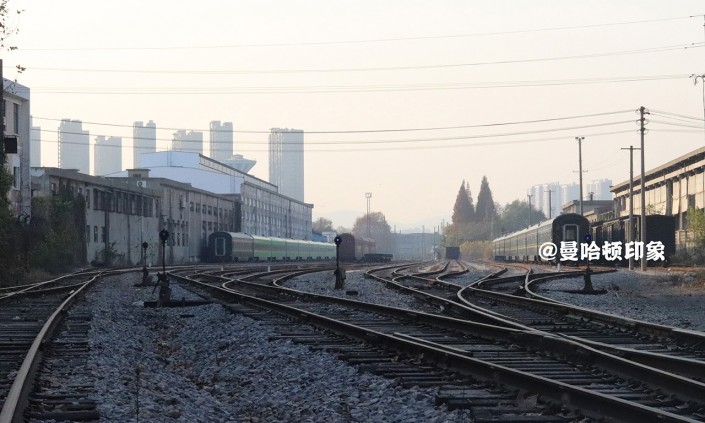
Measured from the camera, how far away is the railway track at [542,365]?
23.9 ft

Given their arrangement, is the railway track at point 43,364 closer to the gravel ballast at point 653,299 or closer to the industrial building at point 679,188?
the gravel ballast at point 653,299

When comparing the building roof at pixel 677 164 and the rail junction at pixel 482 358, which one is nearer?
the rail junction at pixel 482 358

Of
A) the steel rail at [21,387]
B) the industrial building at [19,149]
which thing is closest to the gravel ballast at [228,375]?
the steel rail at [21,387]

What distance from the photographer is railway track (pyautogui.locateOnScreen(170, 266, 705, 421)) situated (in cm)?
728

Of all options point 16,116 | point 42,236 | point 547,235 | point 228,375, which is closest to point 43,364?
point 228,375

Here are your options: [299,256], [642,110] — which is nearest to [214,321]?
[642,110]

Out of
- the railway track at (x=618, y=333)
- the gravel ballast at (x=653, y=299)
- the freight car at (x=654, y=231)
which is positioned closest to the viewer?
the railway track at (x=618, y=333)

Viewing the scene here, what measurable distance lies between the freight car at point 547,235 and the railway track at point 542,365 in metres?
35.7

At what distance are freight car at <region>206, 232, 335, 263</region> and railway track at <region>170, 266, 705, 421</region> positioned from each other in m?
61.0

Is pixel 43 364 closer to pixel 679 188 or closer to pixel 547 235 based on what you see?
pixel 547 235

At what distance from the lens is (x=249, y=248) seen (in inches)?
3187

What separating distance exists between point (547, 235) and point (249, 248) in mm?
29336

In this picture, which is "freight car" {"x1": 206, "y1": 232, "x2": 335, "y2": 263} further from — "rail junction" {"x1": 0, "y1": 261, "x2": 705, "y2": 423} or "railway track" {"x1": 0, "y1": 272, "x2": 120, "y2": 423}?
"rail junction" {"x1": 0, "y1": 261, "x2": 705, "y2": 423}

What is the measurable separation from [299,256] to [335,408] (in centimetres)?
9011
